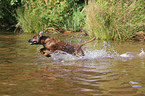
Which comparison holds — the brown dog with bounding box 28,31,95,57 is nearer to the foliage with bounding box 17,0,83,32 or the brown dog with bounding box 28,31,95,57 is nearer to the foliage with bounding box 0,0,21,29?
the foliage with bounding box 17,0,83,32

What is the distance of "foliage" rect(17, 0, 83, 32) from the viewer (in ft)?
60.1

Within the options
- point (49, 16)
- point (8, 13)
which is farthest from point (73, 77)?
point (8, 13)

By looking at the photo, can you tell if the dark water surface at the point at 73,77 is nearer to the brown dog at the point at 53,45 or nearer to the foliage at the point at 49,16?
the brown dog at the point at 53,45

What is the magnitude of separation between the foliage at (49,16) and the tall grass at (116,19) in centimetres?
506

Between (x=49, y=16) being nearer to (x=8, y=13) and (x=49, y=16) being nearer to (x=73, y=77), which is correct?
(x=8, y=13)

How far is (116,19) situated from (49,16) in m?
7.01

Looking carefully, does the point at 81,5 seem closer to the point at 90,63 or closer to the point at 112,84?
the point at 90,63

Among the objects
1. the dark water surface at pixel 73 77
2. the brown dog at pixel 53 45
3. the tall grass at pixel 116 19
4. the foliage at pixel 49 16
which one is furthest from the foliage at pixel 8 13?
the dark water surface at pixel 73 77

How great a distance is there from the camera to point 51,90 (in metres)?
4.28

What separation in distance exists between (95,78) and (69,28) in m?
13.5

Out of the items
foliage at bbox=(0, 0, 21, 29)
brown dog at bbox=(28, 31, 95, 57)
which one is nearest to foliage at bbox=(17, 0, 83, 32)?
foliage at bbox=(0, 0, 21, 29)

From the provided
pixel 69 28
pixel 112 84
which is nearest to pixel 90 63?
pixel 112 84

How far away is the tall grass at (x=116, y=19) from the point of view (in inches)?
Result: 488

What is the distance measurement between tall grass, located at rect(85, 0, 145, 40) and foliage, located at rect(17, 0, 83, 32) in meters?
5.06
